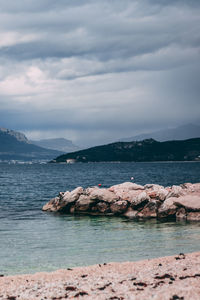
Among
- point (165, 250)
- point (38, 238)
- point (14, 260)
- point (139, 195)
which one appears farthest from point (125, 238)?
point (139, 195)

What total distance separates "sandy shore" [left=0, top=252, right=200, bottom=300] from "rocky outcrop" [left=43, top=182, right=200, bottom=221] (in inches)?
582

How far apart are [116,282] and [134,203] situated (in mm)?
20756

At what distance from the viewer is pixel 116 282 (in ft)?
44.2

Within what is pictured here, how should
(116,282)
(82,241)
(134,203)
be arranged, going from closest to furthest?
(116,282) → (82,241) → (134,203)

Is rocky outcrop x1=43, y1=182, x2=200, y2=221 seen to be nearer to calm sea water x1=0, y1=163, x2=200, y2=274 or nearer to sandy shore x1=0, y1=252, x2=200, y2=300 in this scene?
calm sea water x1=0, y1=163, x2=200, y2=274

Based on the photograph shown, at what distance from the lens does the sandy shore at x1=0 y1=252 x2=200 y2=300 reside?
38.9 ft

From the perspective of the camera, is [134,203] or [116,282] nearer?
[116,282]

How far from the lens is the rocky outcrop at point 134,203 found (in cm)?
3161

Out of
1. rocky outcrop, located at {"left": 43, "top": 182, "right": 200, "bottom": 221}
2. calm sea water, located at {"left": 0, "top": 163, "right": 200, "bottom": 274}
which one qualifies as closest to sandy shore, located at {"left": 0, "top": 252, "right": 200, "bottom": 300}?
calm sea water, located at {"left": 0, "top": 163, "right": 200, "bottom": 274}

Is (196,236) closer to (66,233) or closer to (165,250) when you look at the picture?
(165,250)

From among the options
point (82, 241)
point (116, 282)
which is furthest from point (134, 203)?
point (116, 282)

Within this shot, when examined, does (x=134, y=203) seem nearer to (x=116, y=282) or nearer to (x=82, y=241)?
(x=82, y=241)

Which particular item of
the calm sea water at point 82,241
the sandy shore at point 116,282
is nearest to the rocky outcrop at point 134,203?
the calm sea water at point 82,241

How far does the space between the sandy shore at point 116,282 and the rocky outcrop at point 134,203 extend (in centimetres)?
1478
